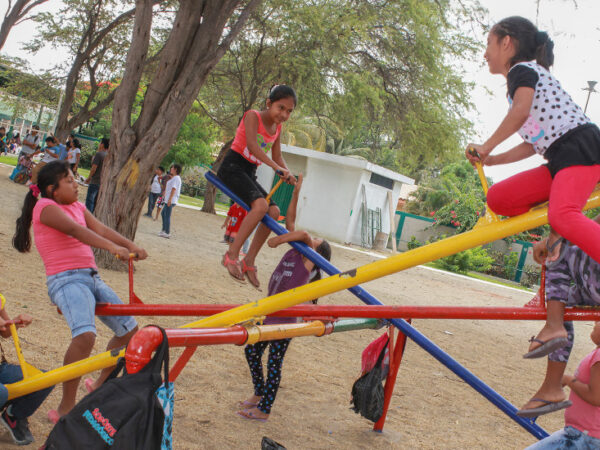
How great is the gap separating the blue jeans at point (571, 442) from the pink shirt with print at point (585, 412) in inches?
1.2

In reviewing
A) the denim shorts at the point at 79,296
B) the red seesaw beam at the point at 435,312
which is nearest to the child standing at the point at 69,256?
the denim shorts at the point at 79,296

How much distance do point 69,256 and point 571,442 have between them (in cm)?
252

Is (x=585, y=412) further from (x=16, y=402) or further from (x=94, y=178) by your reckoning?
(x=94, y=178)

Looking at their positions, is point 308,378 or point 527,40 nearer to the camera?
point 527,40

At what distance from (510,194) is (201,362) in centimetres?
337

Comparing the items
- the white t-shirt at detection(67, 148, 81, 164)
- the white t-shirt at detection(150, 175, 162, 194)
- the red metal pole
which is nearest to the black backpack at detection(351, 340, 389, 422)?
the red metal pole

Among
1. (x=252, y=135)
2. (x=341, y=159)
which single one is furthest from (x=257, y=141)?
(x=341, y=159)

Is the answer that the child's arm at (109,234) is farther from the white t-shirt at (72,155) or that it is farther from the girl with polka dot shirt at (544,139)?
the white t-shirt at (72,155)

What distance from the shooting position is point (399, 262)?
2164 millimetres

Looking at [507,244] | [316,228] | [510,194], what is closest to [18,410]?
[510,194]

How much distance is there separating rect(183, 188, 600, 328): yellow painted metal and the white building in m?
19.6

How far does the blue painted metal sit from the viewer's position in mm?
2922

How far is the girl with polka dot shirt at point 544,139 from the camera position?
7.01 ft

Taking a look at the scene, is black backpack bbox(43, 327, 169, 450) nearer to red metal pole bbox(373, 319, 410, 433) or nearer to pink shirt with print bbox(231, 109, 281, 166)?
pink shirt with print bbox(231, 109, 281, 166)
